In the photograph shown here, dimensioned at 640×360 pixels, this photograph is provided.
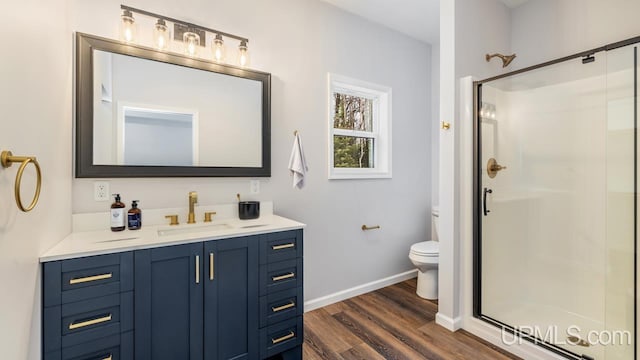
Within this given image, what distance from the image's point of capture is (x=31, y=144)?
3.62ft

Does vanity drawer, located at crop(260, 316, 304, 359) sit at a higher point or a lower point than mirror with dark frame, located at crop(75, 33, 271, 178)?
lower

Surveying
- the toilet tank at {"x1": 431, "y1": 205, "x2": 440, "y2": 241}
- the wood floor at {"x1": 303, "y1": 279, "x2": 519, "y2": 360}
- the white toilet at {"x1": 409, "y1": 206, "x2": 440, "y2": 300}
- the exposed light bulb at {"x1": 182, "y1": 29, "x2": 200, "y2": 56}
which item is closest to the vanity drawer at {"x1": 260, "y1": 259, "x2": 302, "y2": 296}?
the wood floor at {"x1": 303, "y1": 279, "x2": 519, "y2": 360}

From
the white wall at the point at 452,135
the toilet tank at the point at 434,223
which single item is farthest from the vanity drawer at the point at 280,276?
the toilet tank at the point at 434,223

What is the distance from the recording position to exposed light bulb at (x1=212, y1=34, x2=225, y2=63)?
196 centimetres

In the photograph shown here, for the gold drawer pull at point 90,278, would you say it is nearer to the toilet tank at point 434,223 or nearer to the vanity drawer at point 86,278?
the vanity drawer at point 86,278

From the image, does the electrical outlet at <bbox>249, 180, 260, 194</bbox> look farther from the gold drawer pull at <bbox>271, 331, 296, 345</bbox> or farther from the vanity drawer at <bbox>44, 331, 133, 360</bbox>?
the vanity drawer at <bbox>44, 331, 133, 360</bbox>

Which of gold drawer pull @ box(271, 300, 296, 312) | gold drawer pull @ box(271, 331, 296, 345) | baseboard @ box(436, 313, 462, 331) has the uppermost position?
gold drawer pull @ box(271, 300, 296, 312)

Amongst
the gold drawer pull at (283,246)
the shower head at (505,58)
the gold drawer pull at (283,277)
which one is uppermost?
the shower head at (505,58)

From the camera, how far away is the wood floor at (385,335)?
6.18 feet

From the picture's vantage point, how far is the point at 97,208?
167cm

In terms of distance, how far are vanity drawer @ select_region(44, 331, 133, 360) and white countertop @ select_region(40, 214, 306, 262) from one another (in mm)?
385

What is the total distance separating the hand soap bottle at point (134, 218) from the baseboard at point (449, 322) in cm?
223

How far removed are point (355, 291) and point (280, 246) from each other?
1.35 m

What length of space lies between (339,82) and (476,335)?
2301mm
